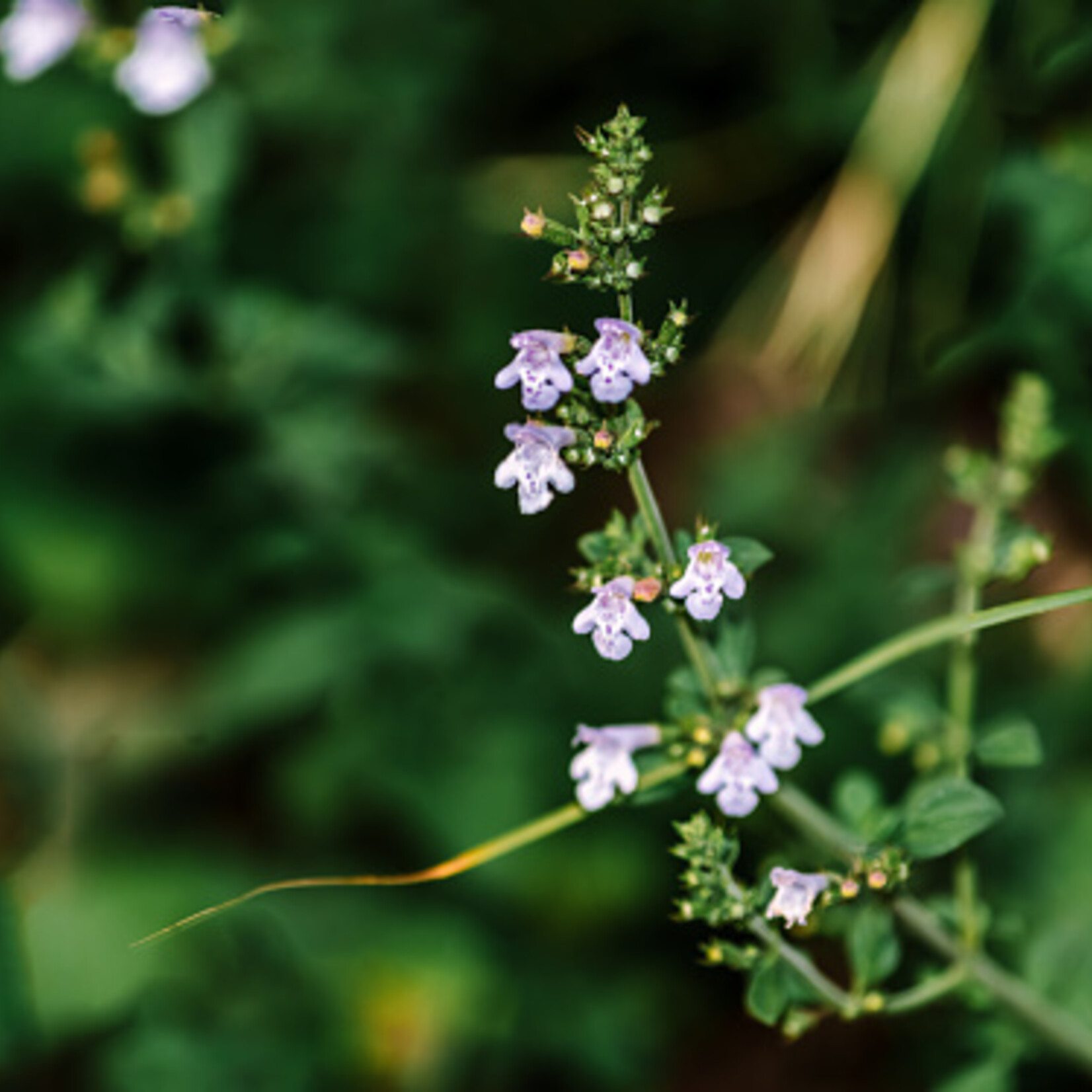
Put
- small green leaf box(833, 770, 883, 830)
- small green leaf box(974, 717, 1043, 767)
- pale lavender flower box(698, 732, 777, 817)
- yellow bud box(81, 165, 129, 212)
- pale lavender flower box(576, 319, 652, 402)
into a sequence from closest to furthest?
1. pale lavender flower box(576, 319, 652, 402)
2. pale lavender flower box(698, 732, 777, 817)
3. small green leaf box(974, 717, 1043, 767)
4. small green leaf box(833, 770, 883, 830)
5. yellow bud box(81, 165, 129, 212)

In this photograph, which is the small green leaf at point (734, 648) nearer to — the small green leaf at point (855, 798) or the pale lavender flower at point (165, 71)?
the small green leaf at point (855, 798)

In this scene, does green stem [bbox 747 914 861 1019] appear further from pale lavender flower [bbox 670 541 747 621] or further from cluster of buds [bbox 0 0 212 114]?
cluster of buds [bbox 0 0 212 114]

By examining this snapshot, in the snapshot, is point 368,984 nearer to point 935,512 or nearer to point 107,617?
point 107,617

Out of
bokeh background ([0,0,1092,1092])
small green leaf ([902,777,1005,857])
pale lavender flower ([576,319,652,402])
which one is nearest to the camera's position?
pale lavender flower ([576,319,652,402])

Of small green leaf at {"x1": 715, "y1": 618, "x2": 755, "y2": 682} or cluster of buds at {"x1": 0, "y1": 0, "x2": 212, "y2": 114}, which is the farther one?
cluster of buds at {"x1": 0, "y1": 0, "x2": 212, "y2": 114}

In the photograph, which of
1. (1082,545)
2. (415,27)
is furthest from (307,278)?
(1082,545)

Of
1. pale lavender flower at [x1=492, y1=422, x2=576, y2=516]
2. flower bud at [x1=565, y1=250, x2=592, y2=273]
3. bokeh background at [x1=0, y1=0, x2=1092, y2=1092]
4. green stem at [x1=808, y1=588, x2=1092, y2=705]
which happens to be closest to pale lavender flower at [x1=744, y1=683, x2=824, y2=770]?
green stem at [x1=808, y1=588, x2=1092, y2=705]

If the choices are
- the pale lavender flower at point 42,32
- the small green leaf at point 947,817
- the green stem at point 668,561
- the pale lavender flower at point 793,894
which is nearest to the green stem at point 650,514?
the green stem at point 668,561
